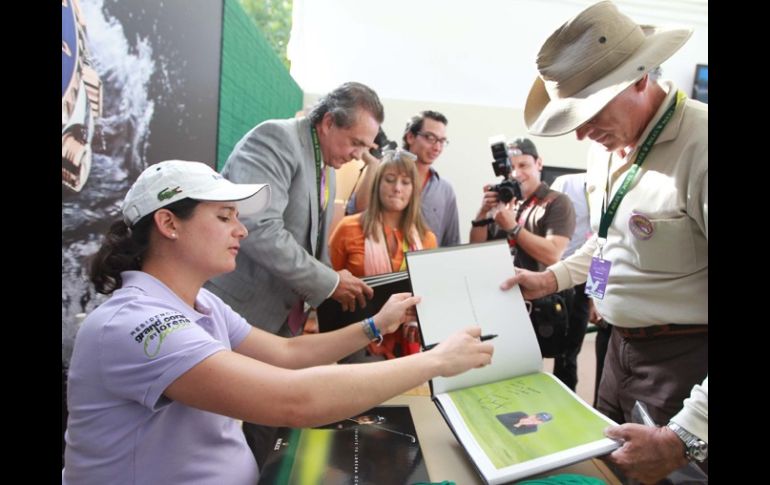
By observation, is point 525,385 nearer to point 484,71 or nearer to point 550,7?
point 484,71

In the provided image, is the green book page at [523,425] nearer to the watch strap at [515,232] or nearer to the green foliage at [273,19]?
the watch strap at [515,232]

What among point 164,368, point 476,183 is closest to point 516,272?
point 164,368

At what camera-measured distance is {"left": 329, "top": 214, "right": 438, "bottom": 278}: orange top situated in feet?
6.95

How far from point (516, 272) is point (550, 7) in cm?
557

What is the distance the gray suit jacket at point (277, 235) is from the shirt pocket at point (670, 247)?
3.21 ft

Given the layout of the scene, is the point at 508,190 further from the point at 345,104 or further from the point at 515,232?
the point at 345,104

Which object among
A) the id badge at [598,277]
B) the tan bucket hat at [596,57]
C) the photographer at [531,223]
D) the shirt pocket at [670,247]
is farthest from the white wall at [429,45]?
the shirt pocket at [670,247]

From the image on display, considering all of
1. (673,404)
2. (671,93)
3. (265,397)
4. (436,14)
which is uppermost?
(436,14)

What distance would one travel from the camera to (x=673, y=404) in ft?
3.85

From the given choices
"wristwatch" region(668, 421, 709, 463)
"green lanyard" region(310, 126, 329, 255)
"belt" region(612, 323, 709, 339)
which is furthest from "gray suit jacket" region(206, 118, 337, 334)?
"wristwatch" region(668, 421, 709, 463)

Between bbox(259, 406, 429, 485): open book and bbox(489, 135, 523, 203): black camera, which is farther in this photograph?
bbox(489, 135, 523, 203): black camera

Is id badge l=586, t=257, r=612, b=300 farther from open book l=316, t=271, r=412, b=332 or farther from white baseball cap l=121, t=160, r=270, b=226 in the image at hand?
white baseball cap l=121, t=160, r=270, b=226

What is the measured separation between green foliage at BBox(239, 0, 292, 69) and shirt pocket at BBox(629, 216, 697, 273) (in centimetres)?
265
